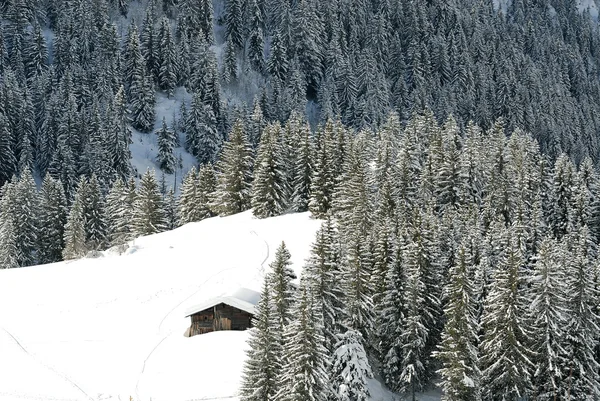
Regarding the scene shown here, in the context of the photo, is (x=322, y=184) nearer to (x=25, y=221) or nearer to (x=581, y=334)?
(x=581, y=334)

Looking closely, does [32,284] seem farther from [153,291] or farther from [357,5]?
[357,5]

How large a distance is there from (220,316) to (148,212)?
37993 mm

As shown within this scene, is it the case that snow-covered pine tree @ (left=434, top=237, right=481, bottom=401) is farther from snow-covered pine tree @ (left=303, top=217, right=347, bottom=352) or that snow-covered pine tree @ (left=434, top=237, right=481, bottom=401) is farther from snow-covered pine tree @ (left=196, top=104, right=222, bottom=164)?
snow-covered pine tree @ (left=196, top=104, right=222, bottom=164)

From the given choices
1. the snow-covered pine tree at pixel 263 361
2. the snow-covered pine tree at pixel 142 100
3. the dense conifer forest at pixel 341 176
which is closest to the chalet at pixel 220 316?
the dense conifer forest at pixel 341 176

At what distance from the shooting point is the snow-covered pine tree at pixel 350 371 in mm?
44688

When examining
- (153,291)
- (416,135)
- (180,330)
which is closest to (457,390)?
(180,330)

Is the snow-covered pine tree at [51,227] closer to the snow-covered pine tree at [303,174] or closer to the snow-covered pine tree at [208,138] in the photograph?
the snow-covered pine tree at [303,174]

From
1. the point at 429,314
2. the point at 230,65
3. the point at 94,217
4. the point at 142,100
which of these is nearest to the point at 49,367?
the point at 429,314

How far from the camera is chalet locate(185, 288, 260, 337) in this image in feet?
187

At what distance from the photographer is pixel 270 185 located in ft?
274

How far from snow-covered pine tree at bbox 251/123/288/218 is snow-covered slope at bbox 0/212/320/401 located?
1.94m

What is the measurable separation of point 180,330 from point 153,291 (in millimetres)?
10458

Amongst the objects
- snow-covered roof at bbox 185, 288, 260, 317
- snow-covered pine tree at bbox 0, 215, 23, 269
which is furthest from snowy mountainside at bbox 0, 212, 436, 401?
snow-covered pine tree at bbox 0, 215, 23, 269

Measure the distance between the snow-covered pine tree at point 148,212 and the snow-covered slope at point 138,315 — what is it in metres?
6.70
